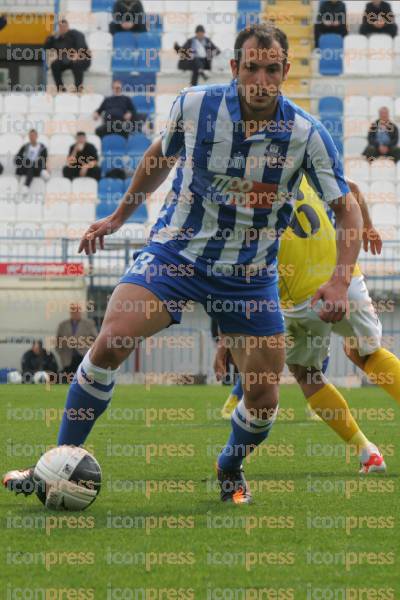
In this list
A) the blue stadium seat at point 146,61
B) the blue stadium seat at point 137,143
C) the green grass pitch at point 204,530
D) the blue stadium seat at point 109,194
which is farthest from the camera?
the blue stadium seat at point 146,61

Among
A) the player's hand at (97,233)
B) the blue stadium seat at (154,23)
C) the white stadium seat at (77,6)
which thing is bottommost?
the player's hand at (97,233)

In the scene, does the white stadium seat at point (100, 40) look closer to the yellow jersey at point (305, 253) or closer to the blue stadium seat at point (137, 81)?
the blue stadium seat at point (137, 81)

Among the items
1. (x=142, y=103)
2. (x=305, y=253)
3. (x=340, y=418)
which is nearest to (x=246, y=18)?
(x=142, y=103)

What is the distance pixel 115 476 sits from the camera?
6.67 meters

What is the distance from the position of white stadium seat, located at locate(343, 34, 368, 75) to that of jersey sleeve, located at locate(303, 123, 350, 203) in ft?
58.8

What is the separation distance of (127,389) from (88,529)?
37.8 feet

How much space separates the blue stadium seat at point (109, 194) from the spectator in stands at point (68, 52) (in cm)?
280

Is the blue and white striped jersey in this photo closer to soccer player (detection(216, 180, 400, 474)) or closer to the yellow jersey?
soccer player (detection(216, 180, 400, 474))

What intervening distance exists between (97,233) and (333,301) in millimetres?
1236

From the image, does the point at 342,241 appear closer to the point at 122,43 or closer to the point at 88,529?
the point at 88,529

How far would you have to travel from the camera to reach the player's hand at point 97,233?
217 inches

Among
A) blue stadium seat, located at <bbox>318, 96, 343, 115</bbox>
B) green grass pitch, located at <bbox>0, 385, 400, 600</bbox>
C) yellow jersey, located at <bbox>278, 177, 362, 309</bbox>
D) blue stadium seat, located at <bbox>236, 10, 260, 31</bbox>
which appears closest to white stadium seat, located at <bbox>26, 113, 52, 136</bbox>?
blue stadium seat, located at <bbox>236, 10, 260, 31</bbox>

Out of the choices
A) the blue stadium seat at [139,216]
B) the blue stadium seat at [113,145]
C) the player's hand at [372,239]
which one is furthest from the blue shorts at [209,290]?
the blue stadium seat at [113,145]

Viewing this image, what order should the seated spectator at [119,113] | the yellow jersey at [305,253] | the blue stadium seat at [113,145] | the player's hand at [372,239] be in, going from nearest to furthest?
the player's hand at [372,239], the yellow jersey at [305,253], the seated spectator at [119,113], the blue stadium seat at [113,145]
